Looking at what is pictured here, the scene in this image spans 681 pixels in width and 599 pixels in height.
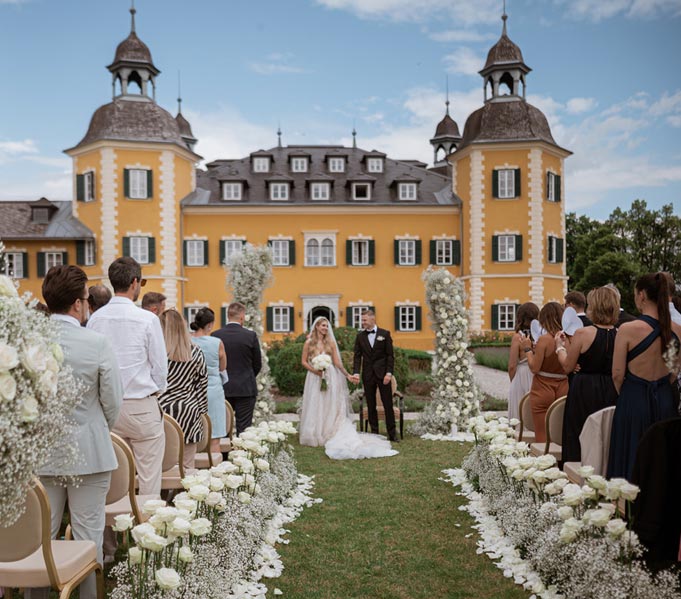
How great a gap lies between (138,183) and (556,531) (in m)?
28.4

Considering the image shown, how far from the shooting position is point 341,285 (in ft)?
105

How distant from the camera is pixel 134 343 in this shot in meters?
4.84

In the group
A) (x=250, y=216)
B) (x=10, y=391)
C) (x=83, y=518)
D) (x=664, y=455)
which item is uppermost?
(x=250, y=216)

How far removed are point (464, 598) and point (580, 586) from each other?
0.99 meters

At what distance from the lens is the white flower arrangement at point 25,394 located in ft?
7.70

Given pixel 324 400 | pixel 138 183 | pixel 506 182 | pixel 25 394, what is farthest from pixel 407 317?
pixel 25 394

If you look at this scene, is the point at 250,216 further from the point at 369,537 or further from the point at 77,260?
the point at 369,537

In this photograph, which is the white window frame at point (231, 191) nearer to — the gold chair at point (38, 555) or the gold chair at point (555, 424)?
the gold chair at point (555, 424)

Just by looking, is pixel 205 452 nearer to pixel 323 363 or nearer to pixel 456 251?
pixel 323 363

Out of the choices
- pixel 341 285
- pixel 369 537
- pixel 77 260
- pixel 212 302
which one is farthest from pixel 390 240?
pixel 369 537

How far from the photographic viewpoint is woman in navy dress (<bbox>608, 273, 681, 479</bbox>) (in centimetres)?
457

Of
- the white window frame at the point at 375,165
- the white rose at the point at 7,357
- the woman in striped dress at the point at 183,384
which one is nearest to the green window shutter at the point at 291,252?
the white window frame at the point at 375,165

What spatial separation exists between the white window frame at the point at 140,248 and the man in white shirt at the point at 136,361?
26111mm

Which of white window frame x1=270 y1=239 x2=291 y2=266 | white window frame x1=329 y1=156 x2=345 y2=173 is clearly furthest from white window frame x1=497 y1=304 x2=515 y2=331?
white window frame x1=329 y1=156 x2=345 y2=173
